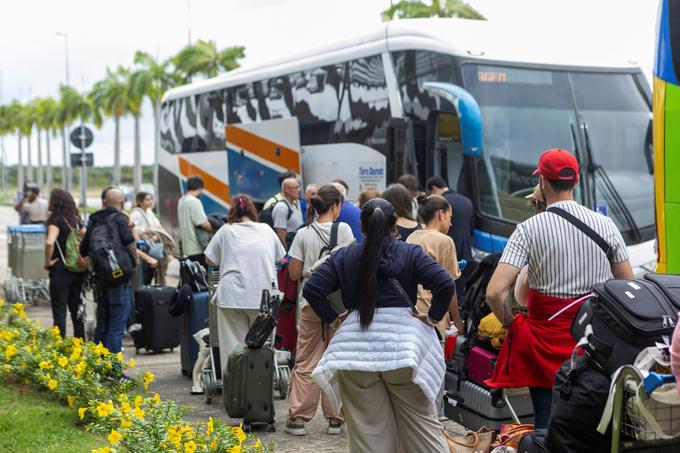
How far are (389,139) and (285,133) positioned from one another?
3.40 m

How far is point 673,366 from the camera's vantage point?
144 inches

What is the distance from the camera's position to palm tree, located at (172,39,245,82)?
6012 cm

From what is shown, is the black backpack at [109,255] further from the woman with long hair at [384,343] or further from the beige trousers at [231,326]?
the woman with long hair at [384,343]

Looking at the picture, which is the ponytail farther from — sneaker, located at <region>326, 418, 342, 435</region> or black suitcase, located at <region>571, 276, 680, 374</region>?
sneaker, located at <region>326, 418, 342, 435</region>

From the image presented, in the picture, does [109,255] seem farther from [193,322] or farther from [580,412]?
[580,412]

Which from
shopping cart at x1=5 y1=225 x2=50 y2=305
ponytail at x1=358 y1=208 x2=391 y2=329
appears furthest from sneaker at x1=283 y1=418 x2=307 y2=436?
shopping cart at x1=5 y1=225 x2=50 y2=305

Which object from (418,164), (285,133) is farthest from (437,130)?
(285,133)

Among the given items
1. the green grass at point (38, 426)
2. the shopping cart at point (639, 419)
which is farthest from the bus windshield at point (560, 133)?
the shopping cart at point (639, 419)

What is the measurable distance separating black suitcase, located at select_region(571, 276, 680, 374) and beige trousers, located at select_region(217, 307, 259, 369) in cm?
464

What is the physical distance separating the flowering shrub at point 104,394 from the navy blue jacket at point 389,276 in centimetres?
96

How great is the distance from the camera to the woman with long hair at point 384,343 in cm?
512

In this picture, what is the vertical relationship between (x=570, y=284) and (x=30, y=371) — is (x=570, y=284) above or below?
above

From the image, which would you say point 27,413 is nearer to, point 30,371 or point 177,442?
point 30,371

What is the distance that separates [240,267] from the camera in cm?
840
